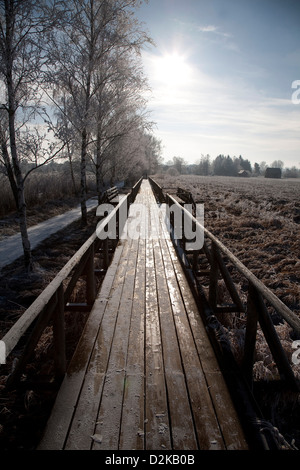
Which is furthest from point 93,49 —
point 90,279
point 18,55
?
point 90,279

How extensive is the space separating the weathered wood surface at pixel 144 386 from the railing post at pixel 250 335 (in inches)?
10.9

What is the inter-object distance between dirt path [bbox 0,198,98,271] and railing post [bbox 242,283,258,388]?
5.75 metres

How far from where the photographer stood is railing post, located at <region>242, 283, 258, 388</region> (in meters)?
2.55

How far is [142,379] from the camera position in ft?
8.36

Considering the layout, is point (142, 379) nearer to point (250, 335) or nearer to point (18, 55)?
point (250, 335)

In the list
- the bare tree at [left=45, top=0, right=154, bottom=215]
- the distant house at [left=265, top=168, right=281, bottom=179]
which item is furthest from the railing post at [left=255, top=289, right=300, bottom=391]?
the distant house at [left=265, top=168, right=281, bottom=179]

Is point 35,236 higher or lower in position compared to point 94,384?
higher

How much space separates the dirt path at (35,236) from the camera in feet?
23.6

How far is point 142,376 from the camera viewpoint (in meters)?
2.58

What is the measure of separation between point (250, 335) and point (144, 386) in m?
1.08

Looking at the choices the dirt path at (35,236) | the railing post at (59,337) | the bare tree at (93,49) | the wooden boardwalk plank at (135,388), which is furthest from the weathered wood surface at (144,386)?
the bare tree at (93,49)

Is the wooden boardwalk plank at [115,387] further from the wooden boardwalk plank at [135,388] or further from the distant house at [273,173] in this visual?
the distant house at [273,173]
